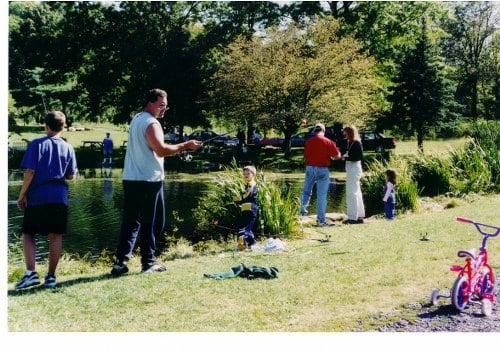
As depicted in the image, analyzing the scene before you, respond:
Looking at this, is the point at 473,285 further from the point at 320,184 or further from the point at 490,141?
the point at 490,141

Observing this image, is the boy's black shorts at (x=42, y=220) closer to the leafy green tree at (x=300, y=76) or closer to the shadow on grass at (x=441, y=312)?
the shadow on grass at (x=441, y=312)

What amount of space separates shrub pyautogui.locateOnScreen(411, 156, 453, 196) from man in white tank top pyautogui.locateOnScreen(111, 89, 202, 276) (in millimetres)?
6891

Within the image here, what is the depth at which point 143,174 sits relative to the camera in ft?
16.2

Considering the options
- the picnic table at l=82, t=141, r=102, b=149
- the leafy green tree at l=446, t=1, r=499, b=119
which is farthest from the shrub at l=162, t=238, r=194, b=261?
the picnic table at l=82, t=141, r=102, b=149

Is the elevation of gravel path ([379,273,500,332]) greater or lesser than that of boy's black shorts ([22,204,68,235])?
lesser

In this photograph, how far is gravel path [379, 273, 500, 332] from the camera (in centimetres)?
402

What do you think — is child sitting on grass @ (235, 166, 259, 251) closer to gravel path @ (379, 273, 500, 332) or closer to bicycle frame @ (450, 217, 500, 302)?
gravel path @ (379, 273, 500, 332)

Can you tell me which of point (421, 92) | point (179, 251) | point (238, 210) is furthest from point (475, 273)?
point (421, 92)

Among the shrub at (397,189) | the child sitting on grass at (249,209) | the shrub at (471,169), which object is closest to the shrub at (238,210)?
the child sitting on grass at (249,209)

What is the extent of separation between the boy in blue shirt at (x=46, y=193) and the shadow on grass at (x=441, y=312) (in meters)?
3.07

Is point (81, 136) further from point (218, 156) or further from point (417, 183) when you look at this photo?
point (417, 183)

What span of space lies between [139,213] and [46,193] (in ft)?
2.73

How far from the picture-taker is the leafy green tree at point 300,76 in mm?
22047
